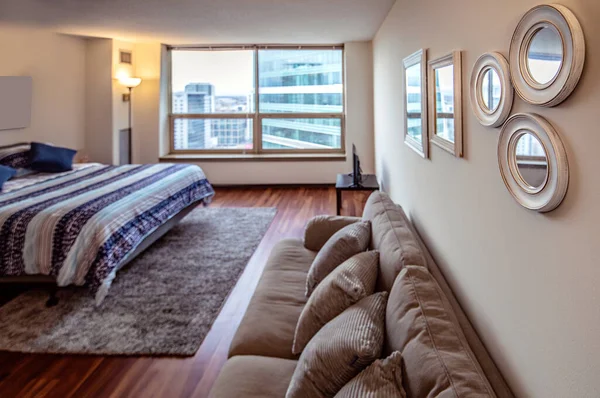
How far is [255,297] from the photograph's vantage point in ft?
→ 6.98

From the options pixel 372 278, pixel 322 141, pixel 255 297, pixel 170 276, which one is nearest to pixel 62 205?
pixel 170 276

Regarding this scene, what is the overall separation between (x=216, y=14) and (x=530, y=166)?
429 centimetres

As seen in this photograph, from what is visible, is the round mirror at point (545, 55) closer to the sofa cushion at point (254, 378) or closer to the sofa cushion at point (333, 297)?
the sofa cushion at point (333, 297)

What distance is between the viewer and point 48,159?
4.73 meters

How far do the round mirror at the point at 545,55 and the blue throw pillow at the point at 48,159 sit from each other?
16.2 ft

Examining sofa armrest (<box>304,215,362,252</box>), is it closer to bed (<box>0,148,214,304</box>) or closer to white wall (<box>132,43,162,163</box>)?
bed (<box>0,148,214,304</box>)

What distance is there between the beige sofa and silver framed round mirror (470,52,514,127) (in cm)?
59

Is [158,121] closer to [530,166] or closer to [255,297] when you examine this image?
[255,297]

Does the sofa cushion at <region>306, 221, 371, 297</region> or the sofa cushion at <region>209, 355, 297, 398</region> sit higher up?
the sofa cushion at <region>306, 221, 371, 297</region>

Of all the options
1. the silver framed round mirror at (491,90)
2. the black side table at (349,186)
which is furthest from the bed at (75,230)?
the silver framed round mirror at (491,90)

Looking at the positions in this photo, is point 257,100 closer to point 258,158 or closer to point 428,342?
point 258,158

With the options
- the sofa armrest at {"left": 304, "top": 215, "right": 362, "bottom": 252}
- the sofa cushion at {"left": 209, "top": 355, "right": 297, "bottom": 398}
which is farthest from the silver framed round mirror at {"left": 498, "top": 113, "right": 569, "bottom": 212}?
the sofa armrest at {"left": 304, "top": 215, "right": 362, "bottom": 252}

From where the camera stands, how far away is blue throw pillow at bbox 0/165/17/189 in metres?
3.96

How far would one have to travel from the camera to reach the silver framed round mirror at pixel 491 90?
3.83 ft
